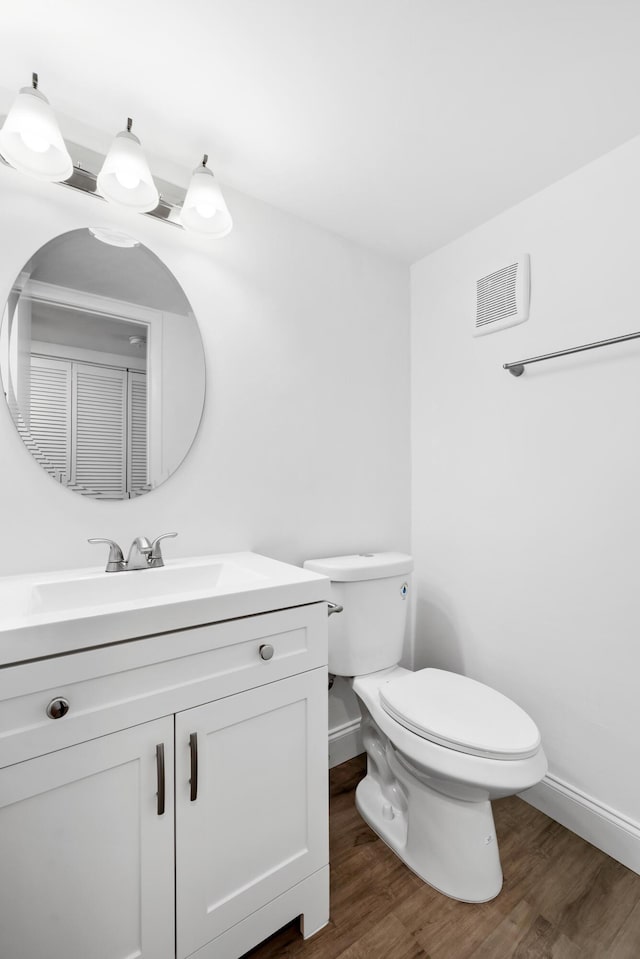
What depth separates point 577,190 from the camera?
1513mm

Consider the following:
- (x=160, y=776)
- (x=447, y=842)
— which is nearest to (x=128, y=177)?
(x=160, y=776)

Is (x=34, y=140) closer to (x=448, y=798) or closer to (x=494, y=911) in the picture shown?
(x=448, y=798)

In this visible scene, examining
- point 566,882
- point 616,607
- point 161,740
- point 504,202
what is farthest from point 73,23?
point 566,882

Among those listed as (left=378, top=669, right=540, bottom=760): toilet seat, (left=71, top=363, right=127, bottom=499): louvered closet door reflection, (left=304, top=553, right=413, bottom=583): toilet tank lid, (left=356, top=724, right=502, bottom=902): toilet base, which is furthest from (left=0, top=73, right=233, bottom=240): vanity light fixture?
(left=356, top=724, right=502, bottom=902): toilet base

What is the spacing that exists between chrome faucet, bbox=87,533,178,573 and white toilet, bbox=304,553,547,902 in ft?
1.83

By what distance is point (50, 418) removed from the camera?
1251mm

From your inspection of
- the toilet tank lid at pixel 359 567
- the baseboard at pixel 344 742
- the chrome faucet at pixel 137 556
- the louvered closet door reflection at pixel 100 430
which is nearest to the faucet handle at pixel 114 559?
the chrome faucet at pixel 137 556

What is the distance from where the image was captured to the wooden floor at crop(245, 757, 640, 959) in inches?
43.3

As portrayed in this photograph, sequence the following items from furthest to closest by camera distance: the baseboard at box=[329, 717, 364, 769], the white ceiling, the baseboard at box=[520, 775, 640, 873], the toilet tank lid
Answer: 1. the baseboard at box=[329, 717, 364, 769]
2. the toilet tank lid
3. the baseboard at box=[520, 775, 640, 873]
4. the white ceiling

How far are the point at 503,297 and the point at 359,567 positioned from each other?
1.18 metres

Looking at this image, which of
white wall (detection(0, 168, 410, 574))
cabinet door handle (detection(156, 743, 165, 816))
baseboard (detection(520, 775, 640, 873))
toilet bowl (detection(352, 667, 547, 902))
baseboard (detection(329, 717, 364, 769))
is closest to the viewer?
cabinet door handle (detection(156, 743, 165, 816))

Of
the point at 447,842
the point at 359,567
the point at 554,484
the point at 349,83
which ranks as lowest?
the point at 447,842

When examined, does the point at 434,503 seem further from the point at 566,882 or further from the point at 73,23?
the point at 73,23

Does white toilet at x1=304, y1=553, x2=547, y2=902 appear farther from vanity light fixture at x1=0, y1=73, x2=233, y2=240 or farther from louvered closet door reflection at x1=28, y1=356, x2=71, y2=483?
vanity light fixture at x1=0, y1=73, x2=233, y2=240
